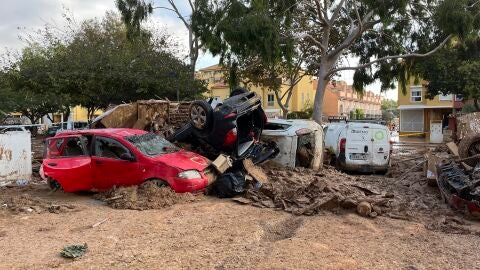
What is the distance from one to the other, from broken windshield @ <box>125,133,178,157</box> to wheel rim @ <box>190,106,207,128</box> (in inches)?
33.2

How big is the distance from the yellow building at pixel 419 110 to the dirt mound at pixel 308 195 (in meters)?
Result: 43.5

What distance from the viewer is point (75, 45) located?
27109 mm

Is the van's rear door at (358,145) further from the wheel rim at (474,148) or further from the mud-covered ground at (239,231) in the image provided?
the mud-covered ground at (239,231)

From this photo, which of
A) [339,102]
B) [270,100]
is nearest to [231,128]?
[270,100]

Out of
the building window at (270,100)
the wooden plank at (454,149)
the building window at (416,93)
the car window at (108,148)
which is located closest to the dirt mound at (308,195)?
the car window at (108,148)

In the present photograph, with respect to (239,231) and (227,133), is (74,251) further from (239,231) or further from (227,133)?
(227,133)

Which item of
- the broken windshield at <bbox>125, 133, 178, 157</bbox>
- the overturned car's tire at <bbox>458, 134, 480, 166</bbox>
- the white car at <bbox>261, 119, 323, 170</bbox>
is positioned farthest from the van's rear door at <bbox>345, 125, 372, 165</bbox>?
the broken windshield at <bbox>125, 133, 178, 157</bbox>

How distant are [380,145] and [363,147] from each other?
1.56 feet

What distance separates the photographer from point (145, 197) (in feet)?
27.1

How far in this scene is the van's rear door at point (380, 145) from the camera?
12.4m

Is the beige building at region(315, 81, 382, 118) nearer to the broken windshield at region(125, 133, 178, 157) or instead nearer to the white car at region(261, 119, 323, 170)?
the white car at region(261, 119, 323, 170)

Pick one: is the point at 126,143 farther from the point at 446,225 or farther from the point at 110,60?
the point at 110,60

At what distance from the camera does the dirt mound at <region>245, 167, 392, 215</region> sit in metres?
7.65

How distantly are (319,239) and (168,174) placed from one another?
135 inches
